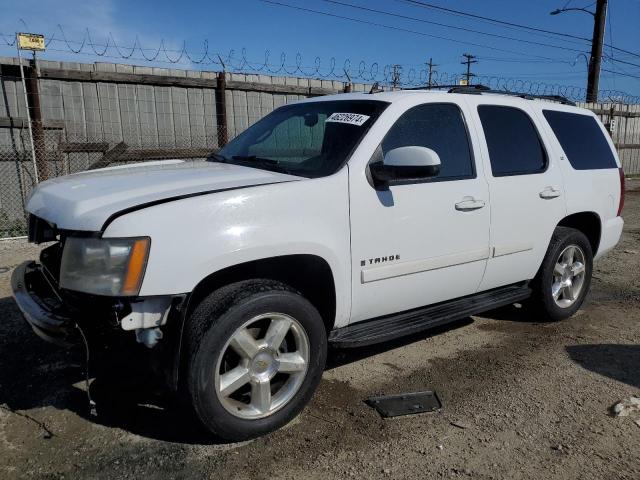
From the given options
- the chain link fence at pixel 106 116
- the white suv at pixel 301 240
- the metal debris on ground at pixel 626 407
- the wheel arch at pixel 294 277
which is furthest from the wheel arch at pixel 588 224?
the chain link fence at pixel 106 116

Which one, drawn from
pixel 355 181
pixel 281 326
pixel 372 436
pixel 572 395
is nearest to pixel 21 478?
pixel 281 326

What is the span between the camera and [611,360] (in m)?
4.06

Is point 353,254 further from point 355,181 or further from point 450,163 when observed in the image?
point 450,163

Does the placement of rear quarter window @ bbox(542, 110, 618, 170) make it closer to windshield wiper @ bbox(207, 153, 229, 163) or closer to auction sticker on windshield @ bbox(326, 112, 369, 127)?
auction sticker on windshield @ bbox(326, 112, 369, 127)

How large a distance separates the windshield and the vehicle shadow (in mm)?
2420

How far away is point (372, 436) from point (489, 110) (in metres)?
2.59

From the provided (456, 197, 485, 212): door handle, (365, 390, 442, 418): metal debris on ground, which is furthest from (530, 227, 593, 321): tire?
(365, 390, 442, 418): metal debris on ground

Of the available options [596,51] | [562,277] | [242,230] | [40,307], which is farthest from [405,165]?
[596,51]

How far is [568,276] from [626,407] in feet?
5.83

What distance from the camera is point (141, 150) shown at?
8734 millimetres

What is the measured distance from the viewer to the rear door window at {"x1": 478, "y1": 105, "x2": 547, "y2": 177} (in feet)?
13.3

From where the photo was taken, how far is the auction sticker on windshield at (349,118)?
3468 millimetres

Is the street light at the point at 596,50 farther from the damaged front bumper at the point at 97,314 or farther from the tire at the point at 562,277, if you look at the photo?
the damaged front bumper at the point at 97,314

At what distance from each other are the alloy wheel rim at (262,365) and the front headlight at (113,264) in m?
0.60
